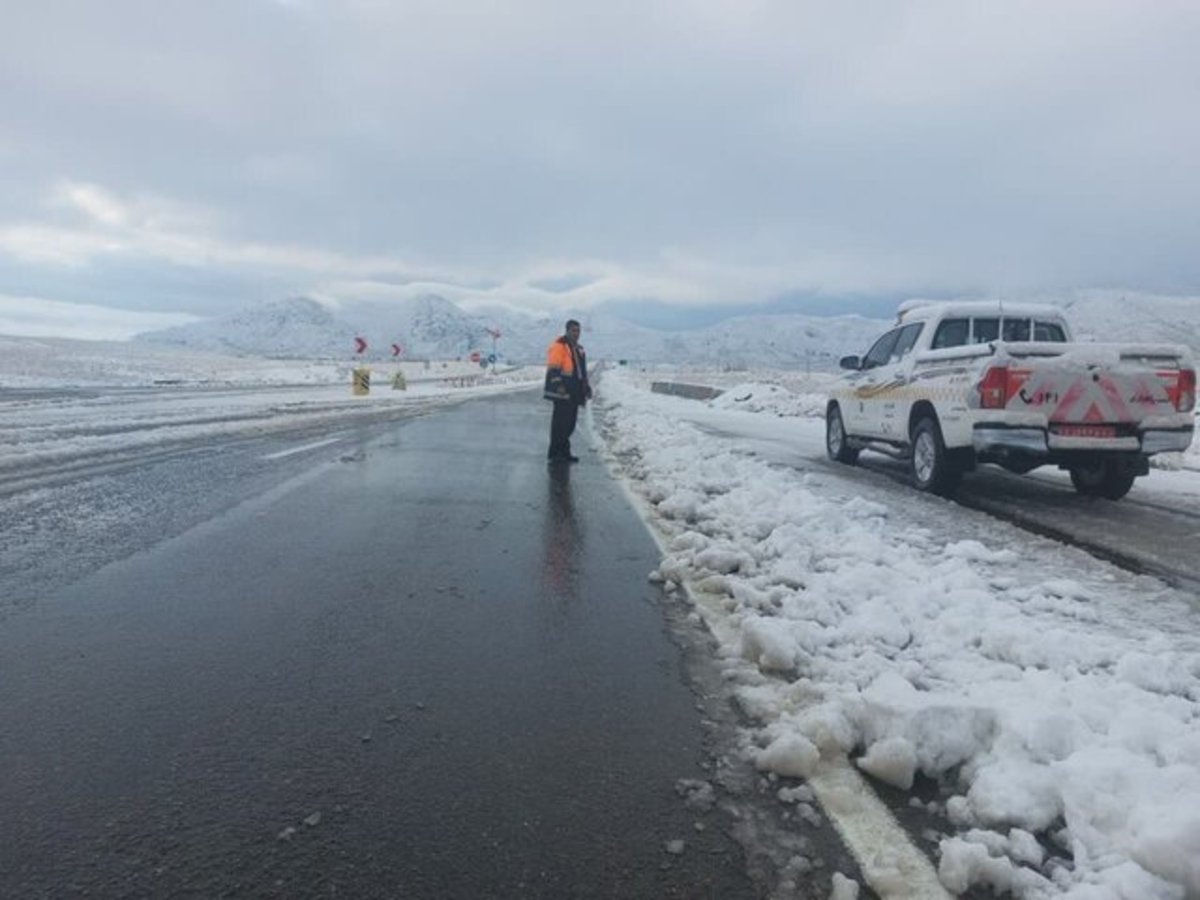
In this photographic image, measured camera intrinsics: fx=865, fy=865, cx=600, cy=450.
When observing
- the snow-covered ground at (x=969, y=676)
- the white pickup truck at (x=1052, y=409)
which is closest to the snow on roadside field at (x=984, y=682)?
the snow-covered ground at (x=969, y=676)

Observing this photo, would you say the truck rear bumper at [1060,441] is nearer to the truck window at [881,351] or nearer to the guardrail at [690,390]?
the truck window at [881,351]

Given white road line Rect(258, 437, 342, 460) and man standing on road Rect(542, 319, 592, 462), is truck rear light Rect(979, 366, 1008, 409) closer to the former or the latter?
man standing on road Rect(542, 319, 592, 462)

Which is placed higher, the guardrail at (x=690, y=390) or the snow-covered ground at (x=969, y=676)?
the guardrail at (x=690, y=390)

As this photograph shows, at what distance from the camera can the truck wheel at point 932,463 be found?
383 inches

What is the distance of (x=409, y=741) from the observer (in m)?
3.27

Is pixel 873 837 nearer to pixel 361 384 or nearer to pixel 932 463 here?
pixel 932 463

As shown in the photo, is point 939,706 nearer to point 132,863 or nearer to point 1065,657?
point 1065,657

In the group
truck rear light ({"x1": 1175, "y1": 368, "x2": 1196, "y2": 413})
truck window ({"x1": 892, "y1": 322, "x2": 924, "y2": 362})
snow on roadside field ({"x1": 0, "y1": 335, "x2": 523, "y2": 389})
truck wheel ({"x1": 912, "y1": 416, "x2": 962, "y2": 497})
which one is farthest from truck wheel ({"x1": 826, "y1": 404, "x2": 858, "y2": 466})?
snow on roadside field ({"x1": 0, "y1": 335, "x2": 523, "y2": 389})

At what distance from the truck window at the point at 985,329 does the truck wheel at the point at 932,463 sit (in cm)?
144

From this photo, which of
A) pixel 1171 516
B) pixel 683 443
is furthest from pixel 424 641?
pixel 683 443

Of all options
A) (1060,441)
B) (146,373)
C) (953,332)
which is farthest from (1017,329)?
(146,373)

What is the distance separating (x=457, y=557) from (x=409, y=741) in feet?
10.1

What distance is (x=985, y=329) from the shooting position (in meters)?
11.0

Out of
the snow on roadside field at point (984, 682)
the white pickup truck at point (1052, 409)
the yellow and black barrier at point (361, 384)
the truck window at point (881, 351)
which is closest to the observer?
the snow on roadside field at point (984, 682)
